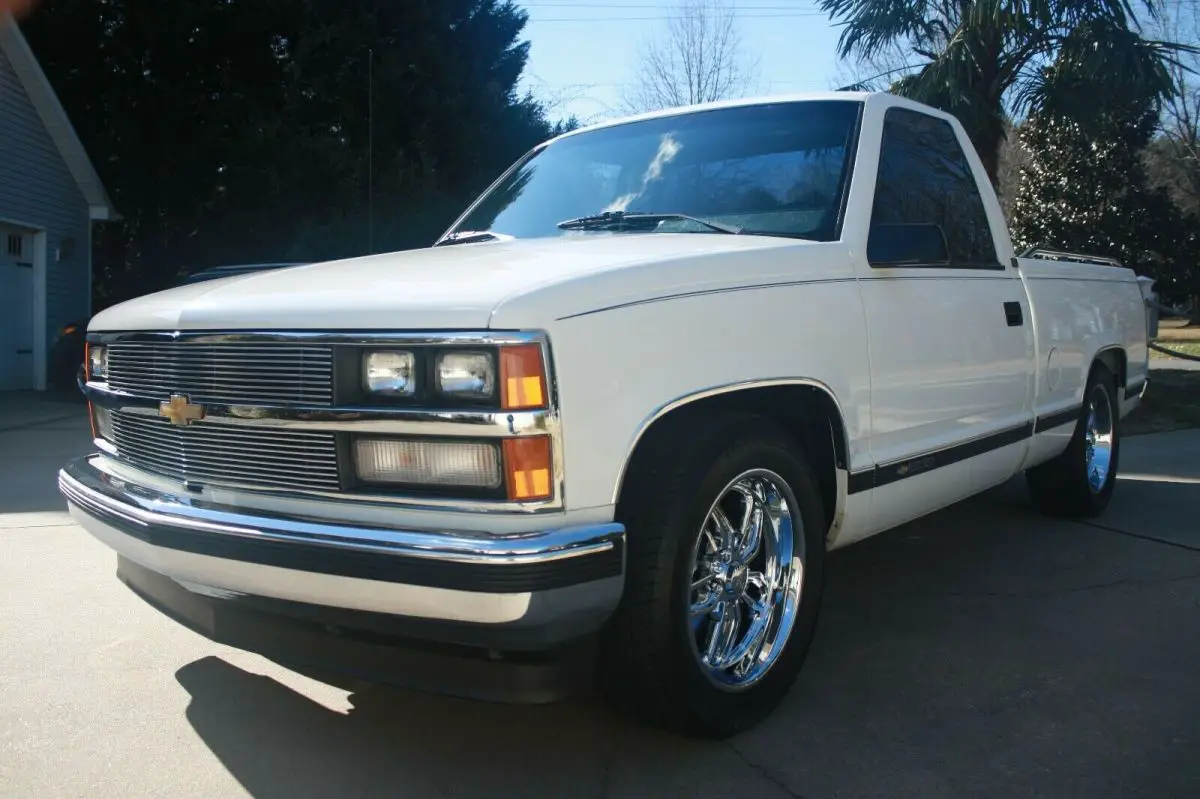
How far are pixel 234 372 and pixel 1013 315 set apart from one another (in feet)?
10.4

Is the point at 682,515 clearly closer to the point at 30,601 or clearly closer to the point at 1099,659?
the point at 1099,659

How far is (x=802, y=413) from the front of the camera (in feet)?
10.9

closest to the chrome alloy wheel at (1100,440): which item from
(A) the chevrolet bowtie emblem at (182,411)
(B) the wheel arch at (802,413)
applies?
(B) the wheel arch at (802,413)

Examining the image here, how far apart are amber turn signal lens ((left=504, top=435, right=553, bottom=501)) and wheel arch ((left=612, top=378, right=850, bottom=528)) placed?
31 cm

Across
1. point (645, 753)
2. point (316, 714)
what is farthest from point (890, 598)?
point (316, 714)

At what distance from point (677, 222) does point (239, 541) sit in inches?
72.0

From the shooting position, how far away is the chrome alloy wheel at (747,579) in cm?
304

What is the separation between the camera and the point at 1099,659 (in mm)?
3680

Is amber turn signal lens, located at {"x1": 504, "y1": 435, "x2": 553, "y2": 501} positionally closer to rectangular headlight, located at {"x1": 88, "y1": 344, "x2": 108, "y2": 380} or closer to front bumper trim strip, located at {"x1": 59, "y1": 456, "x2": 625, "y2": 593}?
front bumper trim strip, located at {"x1": 59, "y1": 456, "x2": 625, "y2": 593}

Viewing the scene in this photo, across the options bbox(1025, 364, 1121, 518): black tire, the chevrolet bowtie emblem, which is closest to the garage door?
the chevrolet bowtie emblem

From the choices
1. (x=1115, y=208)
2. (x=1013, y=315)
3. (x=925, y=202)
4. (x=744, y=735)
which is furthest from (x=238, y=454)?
(x=1115, y=208)

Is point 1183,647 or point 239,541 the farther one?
point 1183,647

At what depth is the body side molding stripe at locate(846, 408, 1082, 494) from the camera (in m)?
3.49

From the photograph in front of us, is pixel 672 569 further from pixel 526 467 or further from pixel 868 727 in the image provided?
pixel 868 727
